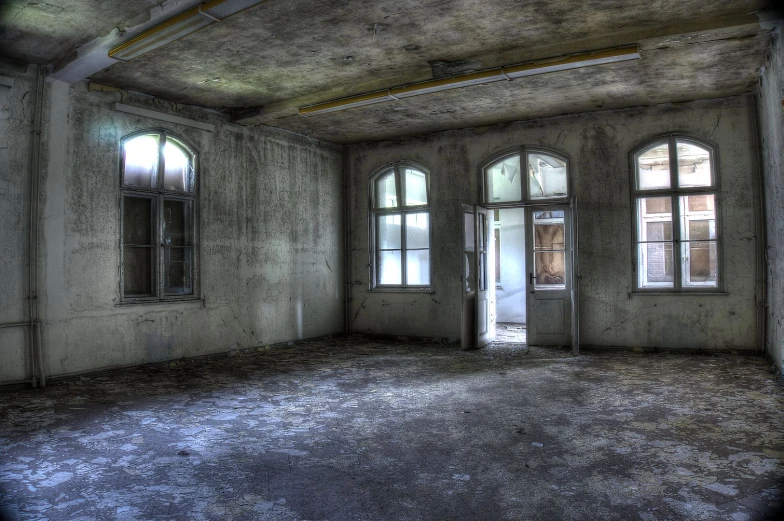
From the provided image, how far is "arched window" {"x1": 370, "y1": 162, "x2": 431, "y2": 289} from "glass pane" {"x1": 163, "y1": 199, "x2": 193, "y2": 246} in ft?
10.6

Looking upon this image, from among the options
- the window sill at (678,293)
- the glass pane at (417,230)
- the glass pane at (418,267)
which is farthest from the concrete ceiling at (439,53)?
the window sill at (678,293)

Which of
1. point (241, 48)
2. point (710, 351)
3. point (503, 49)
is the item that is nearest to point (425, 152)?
point (503, 49)

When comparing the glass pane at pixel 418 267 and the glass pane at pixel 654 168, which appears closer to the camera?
the glass pane at pixel 654 168

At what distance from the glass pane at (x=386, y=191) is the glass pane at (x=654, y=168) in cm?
383

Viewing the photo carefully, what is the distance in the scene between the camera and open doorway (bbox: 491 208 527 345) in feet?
36.0

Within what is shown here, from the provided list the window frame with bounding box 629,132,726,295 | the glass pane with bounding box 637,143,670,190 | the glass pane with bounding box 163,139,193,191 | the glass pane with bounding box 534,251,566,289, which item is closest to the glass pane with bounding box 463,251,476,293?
the glass pane with bounding box 534,251,566,289

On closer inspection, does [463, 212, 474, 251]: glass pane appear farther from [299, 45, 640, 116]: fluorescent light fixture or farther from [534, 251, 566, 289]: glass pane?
[299, 45, 640, 116]: fluorescent light fixture

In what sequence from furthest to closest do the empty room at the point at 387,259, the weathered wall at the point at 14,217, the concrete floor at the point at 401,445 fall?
the weathered wall at the point at 14,217
the empty room at the point at 387,259
the concrete floor at the point at 401,445

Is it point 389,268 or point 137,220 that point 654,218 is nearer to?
point 389,268

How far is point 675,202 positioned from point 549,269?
188cm

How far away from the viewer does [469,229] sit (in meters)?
7.79

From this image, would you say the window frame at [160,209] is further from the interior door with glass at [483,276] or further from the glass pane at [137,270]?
the interior door with glass at [483,276]

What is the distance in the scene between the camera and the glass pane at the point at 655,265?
23.3 ft

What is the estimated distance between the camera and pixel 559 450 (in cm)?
341
